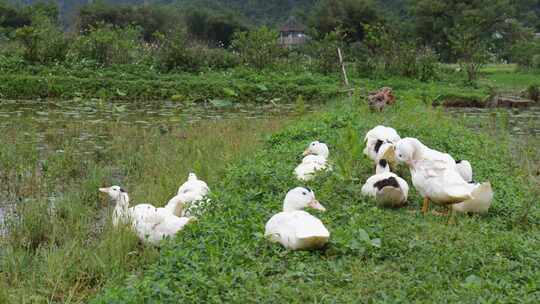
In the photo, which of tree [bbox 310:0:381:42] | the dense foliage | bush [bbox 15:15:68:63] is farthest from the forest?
tree [bbox 310:0:381:42]

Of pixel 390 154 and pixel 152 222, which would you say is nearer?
pixel 152 222

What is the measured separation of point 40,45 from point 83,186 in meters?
14.3

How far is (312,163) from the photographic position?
616cm

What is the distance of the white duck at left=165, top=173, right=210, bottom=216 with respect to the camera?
5.21 m

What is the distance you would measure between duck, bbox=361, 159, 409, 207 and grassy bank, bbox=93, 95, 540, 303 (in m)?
0.10

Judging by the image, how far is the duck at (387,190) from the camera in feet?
16.6

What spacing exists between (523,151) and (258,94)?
400 inches

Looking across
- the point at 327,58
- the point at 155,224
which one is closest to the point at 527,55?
the point at 327,58

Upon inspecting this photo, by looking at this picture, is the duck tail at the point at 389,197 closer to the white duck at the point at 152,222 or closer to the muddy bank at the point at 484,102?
the white duck at the point at 152,222

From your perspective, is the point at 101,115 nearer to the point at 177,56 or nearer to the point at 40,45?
the point at 40,45

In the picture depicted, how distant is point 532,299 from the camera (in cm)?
334

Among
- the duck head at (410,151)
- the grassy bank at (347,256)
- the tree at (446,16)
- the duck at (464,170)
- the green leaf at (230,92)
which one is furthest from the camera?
the tree at (446,16)

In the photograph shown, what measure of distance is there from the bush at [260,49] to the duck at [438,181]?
1669 centimetres

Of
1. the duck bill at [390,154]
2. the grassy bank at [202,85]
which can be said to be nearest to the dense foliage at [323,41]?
the grassy bank at [202,85]
